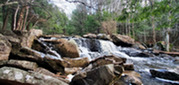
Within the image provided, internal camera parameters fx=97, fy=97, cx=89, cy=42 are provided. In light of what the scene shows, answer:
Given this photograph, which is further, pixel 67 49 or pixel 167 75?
pixel 67 49

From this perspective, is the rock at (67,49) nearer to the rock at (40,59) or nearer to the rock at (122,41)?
the rock at (40,59)

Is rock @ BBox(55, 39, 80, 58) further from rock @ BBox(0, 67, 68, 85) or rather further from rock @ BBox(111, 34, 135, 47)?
rock @ BBox(111, 34, 135, 47)

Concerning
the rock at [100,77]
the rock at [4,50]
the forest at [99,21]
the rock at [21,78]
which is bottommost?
the rock at [100,77]

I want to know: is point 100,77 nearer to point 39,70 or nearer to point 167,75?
point 39,70

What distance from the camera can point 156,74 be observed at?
152 inches

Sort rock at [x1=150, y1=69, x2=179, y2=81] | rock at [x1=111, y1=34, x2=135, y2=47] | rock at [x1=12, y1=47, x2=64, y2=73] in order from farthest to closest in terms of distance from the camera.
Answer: rock at [x1=111, y1=34, x2=135, y2=47]
rock at [x1=150, y1=69, x2=179, y2=81]
rock at [x1=12, y1=47, x2=64, y2=73]

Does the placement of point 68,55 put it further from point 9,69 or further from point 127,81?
point 9,69

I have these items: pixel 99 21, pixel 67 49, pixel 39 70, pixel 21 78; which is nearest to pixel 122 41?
pixel 99 21

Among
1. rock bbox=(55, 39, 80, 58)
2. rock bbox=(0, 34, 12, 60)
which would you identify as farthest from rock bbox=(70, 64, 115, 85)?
rock bbox=(55, 39, 80, 58)

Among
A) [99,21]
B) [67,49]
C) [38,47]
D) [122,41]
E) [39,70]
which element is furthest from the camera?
[99,21]

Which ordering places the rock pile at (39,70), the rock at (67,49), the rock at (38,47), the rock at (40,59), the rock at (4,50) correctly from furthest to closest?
the rock at (67,49)
the rock at (38,47)
the rock at (40,59)
the rock at (4,50)
the rock pile at (39,70)

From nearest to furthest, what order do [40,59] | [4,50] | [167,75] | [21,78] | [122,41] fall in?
[21,78] < [4,50] < [40,59] < [167,75] < [122,41]

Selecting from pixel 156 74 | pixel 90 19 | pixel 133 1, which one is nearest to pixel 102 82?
pixel 133 1

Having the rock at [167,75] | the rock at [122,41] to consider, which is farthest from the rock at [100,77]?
the rock at [122,41]
